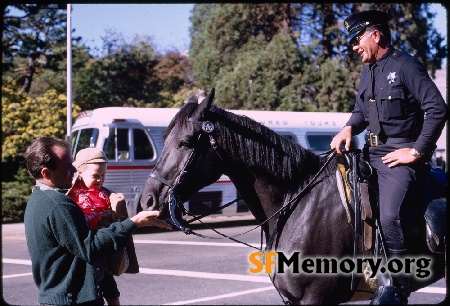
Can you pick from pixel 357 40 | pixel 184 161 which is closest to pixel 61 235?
pixel 184 161

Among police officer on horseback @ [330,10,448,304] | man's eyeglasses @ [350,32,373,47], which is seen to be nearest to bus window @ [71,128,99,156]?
man's eyeglasses @ [350,32,373,47]

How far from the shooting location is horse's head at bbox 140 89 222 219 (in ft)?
14.3

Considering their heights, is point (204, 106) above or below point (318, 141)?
above

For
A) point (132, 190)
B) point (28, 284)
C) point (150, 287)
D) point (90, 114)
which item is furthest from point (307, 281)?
point (90, 114)

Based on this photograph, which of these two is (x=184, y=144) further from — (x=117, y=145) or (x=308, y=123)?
(x=308, y=123)

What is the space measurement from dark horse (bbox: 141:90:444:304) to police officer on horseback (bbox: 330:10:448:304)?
1.02 ft

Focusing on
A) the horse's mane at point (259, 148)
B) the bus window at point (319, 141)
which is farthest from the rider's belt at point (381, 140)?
the bus window at point (319, 141)

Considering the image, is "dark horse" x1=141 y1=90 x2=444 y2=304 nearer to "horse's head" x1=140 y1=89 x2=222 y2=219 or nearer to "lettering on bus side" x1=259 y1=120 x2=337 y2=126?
"horse's head" x1=140 y1=89 x2=222 y2=219

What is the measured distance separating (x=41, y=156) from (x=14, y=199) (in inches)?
684

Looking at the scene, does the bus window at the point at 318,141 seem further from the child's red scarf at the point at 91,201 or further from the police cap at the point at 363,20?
the child's red scarf at the point at 91,201

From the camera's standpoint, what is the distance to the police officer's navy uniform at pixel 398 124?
4.22 metres

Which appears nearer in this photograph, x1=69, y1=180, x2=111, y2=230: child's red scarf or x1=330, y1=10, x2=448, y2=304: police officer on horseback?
x1=330, y1=10, x2=448, y2=304: police officer on horseback

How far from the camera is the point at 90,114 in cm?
1816

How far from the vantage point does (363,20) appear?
15.2 ft
